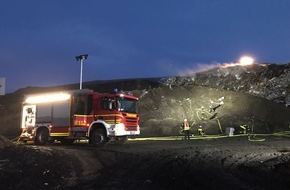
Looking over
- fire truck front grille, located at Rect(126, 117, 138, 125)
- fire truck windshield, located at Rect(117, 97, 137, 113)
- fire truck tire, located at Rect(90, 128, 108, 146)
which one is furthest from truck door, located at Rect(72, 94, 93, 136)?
fire truck front grille, located at Rect(126, 117, 138, 125)

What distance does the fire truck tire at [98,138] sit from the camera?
22.9m

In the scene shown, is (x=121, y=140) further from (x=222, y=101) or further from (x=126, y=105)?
(x=222, y=101)

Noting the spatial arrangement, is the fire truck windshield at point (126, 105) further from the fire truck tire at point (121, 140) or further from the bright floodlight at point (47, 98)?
the bright floodlight at point (47, 98)

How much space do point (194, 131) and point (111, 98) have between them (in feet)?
43.3

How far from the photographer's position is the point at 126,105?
76.4ft

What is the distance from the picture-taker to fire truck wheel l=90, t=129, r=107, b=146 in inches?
901

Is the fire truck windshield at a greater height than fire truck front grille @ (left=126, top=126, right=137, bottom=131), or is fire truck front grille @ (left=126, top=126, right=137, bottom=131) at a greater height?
the fire truck windshield

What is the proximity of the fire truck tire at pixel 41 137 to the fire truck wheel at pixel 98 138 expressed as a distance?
4.09 meters

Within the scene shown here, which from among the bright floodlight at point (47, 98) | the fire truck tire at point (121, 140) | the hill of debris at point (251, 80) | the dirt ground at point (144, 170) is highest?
the hill of debris at point (251, 80)

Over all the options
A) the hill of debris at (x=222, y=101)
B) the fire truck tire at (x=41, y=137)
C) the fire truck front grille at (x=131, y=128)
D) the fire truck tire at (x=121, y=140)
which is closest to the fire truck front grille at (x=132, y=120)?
the fire truck front grille at (x=131, y=128)

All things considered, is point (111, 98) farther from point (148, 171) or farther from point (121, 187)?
point (121, 187)

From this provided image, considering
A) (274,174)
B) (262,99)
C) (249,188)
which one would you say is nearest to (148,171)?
(249,188)

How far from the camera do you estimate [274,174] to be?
13859 millimetres

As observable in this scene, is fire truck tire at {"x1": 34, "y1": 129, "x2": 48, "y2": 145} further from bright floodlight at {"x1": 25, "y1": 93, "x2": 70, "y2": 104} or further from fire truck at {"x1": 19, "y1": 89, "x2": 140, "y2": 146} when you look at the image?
bright floodlight at {"x1": 25, "y1": 93, "x2": 70, "y2": 104}
